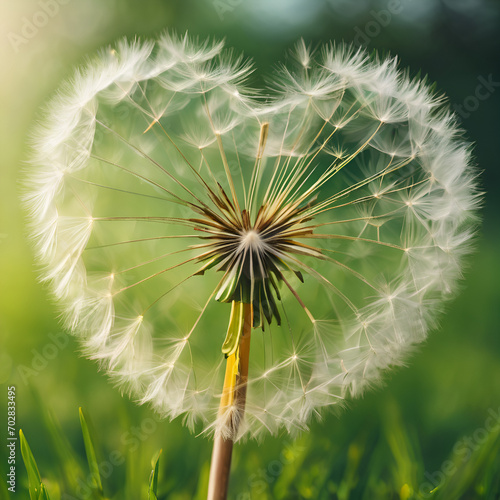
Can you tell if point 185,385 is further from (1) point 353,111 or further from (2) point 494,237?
(2) point 494,237

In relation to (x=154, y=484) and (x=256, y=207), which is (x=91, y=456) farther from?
(x=256, y=207)

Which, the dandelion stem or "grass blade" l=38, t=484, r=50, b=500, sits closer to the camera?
the dandelion stem

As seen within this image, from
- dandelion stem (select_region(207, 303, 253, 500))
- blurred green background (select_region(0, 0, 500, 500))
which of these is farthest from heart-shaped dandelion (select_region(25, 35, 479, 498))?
blurred green background (select_region(0, 0, 500, 500))

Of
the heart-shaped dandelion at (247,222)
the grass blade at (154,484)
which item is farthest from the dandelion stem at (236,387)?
the grass blade at (154,484)

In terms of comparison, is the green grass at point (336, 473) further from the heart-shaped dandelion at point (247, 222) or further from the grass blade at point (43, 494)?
the heart-shaped dandelion at point (247, 222)

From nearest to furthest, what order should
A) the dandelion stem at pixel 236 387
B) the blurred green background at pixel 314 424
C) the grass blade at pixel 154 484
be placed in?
1. the dandelion stem at pixel 236 387
2. the grass blade at pixel 154 484
3. the blurred green background at pixel 314 424

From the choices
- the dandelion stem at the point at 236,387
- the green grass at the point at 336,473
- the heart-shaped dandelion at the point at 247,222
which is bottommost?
the green grass at the point at 336,473

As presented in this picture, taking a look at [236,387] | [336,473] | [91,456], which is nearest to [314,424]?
[336,473]

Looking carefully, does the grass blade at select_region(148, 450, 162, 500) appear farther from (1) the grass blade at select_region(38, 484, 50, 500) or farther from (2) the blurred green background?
(1) the grass blade at select_region(38, 484, 50, 500)

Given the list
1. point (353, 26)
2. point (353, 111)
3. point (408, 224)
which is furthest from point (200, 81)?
point (408, 224)
